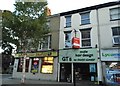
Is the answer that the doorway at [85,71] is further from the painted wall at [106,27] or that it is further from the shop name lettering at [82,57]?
the painted wall at [106,27]

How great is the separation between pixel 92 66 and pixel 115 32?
4.26 m

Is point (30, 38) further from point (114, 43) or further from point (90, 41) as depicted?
point (114, 43)

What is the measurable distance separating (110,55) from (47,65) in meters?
7.94

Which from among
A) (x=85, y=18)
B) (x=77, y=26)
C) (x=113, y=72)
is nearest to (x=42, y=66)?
(x=77, y=26)

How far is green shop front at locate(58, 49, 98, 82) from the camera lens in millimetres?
17688

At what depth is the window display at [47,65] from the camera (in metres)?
20.5

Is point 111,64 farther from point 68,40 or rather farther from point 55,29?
point 55,29

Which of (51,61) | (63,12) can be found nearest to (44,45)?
(51,61)

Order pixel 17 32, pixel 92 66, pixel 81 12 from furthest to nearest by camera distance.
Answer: pixel 81 12 → pixel 92 66 → pixel 17 32

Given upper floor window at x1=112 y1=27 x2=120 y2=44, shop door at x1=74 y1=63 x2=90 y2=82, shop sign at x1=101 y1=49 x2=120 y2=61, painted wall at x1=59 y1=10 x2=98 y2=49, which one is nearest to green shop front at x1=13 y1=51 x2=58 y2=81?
painted wall at x1=59 y1=10 x2=98 y2=49

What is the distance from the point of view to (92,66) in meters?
17.7

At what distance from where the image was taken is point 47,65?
20.8 m

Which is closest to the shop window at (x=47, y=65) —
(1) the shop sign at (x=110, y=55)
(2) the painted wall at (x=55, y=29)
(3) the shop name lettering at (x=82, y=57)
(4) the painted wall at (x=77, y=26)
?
(2) the painted wall at (x=55, y=29)

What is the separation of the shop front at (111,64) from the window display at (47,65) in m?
6.49
